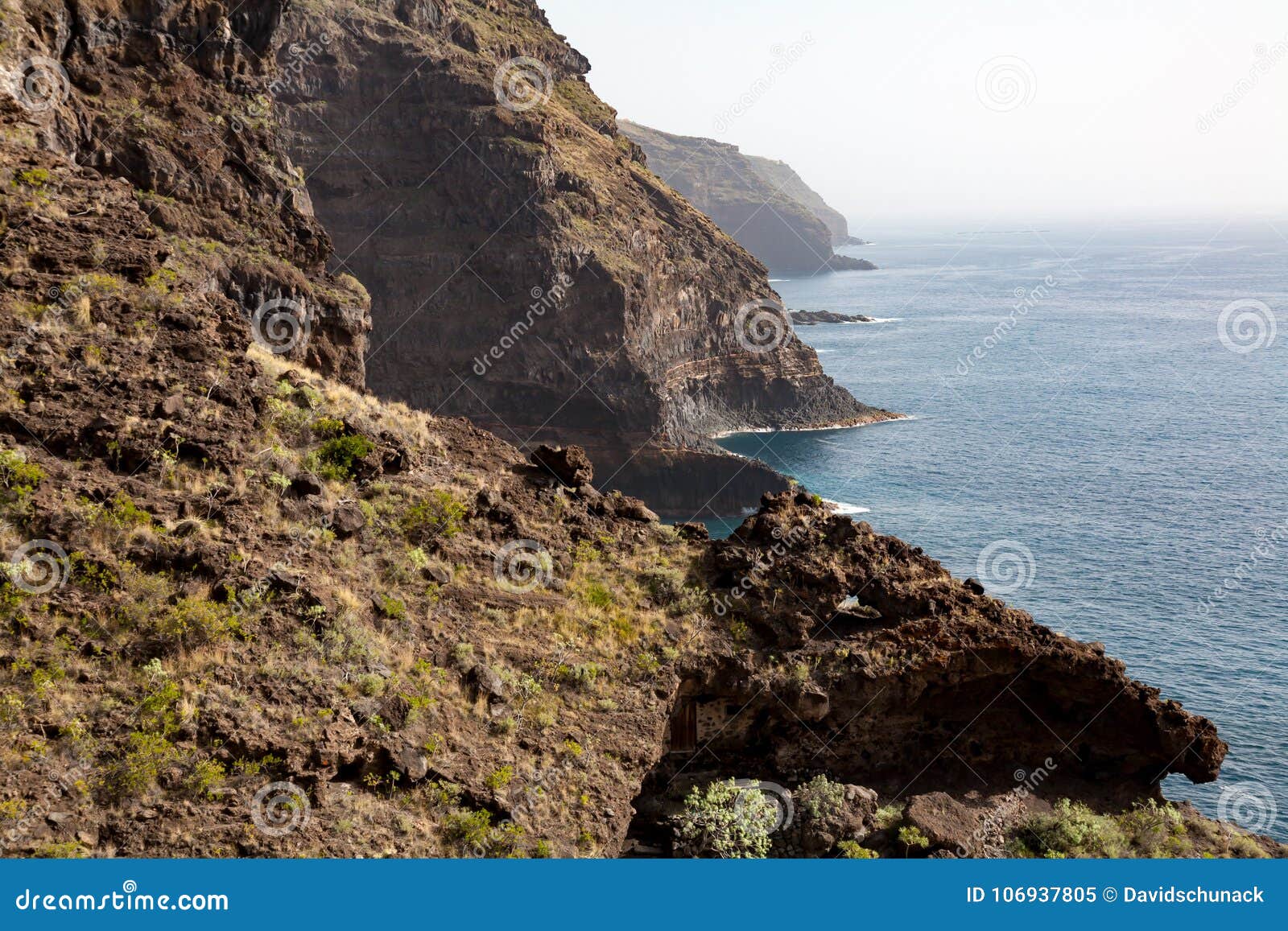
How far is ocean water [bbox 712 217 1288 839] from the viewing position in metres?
56.9

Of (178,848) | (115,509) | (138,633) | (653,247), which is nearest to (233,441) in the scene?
(115,509)

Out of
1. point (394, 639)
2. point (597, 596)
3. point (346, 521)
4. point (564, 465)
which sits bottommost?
point (394, 639)

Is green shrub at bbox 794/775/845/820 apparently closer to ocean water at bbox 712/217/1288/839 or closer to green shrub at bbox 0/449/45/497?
green shrub at bbox 0/449/45/497

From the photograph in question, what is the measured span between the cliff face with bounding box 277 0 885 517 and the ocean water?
1686 centimetres

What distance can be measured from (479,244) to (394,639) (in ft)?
282

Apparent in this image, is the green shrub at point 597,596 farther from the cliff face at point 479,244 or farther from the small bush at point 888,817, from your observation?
the cliff face at point 479,244

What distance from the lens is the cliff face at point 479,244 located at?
10112 cm

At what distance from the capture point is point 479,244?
342 feet

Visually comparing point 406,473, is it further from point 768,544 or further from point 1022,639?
point 1022,639

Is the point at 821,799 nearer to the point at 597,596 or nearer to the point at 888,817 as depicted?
the point at 888,817

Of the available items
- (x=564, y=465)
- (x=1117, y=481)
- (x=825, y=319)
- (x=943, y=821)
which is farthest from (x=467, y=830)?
(x=825, y=319)

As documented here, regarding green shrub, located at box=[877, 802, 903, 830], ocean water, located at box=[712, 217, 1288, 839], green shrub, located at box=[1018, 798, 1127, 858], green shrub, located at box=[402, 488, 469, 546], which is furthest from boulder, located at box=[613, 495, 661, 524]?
ocean water, located at box=[712, 217, 1288, 839]

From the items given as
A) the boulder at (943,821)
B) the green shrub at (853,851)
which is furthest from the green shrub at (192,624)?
the boulder at (943,821)

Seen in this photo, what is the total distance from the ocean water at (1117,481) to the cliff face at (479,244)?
16.9m
